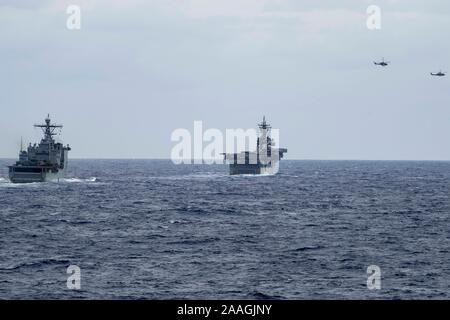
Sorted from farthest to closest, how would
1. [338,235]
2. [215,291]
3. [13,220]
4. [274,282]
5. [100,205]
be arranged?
1. [100,205]
2. [13,220]
3. [338,235]
4. [274,282]
5. [215,291]

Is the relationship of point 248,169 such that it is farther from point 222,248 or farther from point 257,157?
point 222,248

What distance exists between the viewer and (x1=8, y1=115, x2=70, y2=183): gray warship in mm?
130000

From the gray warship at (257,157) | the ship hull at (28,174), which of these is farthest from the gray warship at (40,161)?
the gray warship at (257,157)

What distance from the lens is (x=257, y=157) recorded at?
18288 cm

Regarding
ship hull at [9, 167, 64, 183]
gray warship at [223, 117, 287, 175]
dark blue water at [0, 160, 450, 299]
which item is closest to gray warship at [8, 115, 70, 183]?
ship hull at [9, 167, 64, 183]

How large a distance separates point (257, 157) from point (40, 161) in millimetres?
68697

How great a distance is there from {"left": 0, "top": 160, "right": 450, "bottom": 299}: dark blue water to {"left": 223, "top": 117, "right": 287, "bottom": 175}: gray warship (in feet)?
285

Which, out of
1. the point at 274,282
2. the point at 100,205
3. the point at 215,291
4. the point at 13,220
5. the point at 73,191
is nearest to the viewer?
the point at 215,291

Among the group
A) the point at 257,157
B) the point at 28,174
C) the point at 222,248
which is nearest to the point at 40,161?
the point at 28,174

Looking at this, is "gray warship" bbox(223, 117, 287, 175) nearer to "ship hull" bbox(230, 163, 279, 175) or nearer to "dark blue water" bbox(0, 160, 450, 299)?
"ship hull" bbox(230, 163, 279, 175)

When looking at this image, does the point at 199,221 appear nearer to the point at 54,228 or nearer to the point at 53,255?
the point at 54,228

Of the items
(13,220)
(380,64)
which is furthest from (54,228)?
(380,64)
